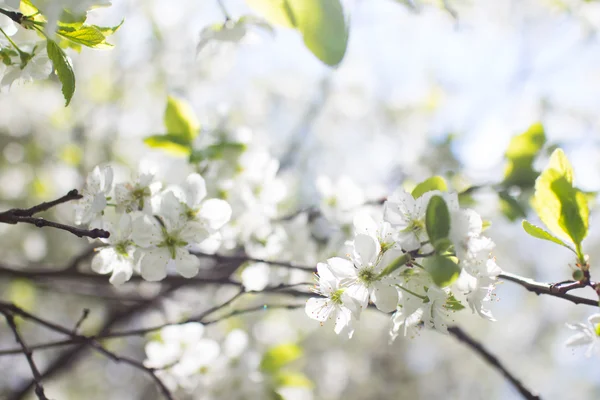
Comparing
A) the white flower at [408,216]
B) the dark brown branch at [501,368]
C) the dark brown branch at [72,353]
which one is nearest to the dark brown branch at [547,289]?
the white flower at [408,216]

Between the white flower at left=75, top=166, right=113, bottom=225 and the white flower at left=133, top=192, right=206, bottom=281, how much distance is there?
0.30ft

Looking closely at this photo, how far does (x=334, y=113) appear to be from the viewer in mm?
4137

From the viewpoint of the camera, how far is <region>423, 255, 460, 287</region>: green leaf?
568 millimetres

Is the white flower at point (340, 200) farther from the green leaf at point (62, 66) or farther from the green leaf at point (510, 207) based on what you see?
the green leaf at point (62, 66)

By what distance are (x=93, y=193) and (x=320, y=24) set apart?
0.46 metres

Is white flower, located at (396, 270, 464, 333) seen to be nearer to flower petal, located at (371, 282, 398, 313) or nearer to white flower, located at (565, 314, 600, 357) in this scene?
flower petal, located at (371, 282, 398, 313)

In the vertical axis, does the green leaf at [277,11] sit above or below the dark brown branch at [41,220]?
above

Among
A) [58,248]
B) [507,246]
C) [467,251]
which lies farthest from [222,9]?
[507,246]

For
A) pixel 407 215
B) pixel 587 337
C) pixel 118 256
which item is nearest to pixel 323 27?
pixel 407 215

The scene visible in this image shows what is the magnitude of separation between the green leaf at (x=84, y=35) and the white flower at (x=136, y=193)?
0.23 m

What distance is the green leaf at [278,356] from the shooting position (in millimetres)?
1349

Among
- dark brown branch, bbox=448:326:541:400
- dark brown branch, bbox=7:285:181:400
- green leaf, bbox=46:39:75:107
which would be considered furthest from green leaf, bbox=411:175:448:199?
dark brown branch, bbox=7:285:181:400

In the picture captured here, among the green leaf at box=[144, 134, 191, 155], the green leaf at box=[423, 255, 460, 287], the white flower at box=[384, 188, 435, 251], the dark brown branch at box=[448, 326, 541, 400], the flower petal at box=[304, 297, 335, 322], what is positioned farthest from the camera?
the green leaf at box=[144, 134, 191, 155]

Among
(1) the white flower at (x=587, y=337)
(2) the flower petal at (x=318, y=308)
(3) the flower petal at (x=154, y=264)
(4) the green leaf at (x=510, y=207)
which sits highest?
(3) the flower petal at (x=154, y=264)
